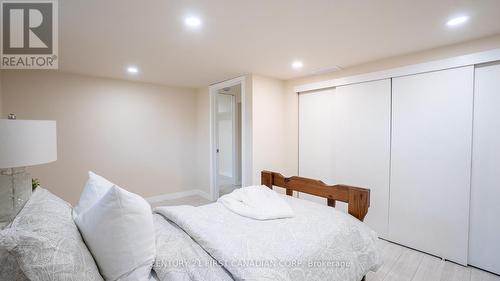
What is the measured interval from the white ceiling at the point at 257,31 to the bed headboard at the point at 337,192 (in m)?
1.38

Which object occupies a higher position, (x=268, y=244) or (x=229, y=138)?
(x=229, y=138)

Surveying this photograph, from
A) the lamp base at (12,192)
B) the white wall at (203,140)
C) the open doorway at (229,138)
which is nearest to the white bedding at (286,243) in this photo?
the lamp base at (12,192)

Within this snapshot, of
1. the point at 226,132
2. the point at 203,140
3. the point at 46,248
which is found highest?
the point at 226,132

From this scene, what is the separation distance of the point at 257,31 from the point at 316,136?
1.96 metres

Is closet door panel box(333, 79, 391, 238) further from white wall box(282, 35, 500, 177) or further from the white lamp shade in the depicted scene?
the white lamp shade

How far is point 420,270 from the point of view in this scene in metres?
2.23

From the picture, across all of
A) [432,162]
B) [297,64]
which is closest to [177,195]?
[297,64]

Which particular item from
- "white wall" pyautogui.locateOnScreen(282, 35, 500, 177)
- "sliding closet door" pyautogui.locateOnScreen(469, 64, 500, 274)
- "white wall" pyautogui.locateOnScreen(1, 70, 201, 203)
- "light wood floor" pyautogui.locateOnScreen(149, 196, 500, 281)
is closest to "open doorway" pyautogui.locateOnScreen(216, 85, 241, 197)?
"white wall" pyautogui.locateOnScreen(1, 70, 201, 203)

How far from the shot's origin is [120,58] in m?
Answer: 2.76

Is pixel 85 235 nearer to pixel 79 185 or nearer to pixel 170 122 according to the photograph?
pixel 79 185

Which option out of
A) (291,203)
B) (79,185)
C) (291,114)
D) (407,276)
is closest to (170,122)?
(79,185)

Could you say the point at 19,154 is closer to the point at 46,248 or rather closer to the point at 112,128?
the point at 46,248

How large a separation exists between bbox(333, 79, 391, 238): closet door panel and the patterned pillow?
2.94m

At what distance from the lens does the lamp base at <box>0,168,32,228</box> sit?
1.14 metres
